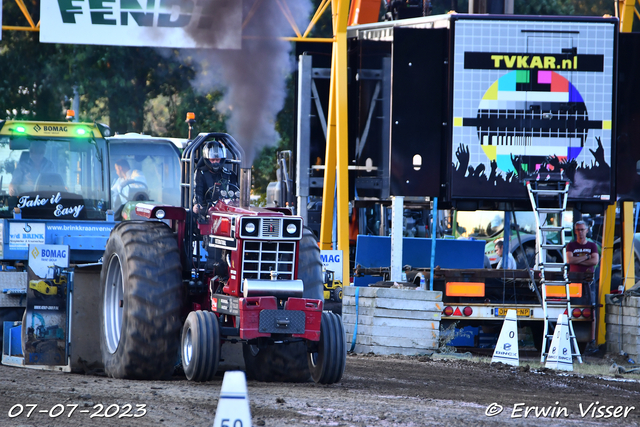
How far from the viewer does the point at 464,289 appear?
12633mm

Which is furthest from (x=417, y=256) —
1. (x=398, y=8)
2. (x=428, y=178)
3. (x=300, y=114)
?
(x=398, y=8)

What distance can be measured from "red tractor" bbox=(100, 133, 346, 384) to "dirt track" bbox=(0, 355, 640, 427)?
27 centimetres

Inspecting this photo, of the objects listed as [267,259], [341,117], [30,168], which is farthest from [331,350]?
[341,117]

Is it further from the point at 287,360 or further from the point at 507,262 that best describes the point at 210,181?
the point at 507,262

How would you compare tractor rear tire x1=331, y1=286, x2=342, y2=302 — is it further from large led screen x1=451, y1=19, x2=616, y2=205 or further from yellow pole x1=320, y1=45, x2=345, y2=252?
large led screen x1=451, y1=19, x2=616, y2=205

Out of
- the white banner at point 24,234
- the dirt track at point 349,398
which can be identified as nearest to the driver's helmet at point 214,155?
the dirt track at point 349,398

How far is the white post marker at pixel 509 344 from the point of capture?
11.3m

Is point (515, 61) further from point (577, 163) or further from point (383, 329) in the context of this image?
point (383, 329)

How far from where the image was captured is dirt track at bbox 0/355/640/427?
642 cm

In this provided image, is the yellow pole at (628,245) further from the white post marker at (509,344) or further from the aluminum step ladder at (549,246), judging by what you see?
the white post marker at (509,344)

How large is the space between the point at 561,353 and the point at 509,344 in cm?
67

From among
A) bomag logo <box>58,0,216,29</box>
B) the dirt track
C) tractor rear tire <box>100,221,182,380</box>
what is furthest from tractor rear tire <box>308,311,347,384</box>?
bomag logo <box>58,0,216,29</box>

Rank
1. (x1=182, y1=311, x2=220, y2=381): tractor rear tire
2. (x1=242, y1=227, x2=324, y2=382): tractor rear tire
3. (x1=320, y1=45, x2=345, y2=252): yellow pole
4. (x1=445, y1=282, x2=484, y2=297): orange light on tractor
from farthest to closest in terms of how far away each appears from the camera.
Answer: (x1=320, y1=45, x2=345, y2=252): yellow pole → (x1=445, y1=282, x2=484, y2=297): orange light on tractor → (x1=242, y1=227, x2=324, y2=382): tractor rear tire → (x1=182, y1=311, x2=220, y2=381): tractor rear tire

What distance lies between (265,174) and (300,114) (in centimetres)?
1030
